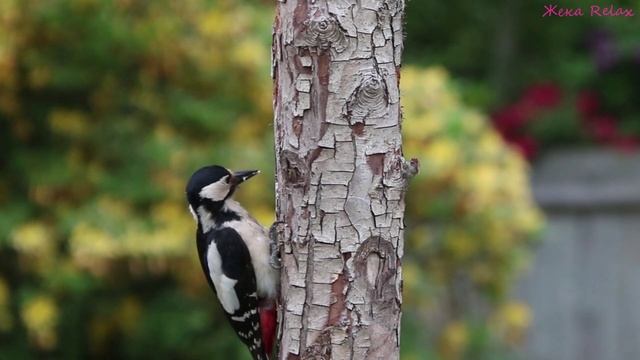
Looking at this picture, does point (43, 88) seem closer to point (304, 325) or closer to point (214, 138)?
point (214, 138)

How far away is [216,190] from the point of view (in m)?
3.69

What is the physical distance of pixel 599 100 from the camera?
805cm

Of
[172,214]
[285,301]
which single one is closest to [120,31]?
[172,214]

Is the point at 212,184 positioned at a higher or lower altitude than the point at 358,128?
lower

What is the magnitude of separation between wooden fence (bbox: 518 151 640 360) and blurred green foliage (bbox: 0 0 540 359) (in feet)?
6.00

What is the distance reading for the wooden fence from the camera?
7.40 meters

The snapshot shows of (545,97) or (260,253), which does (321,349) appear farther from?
(545,97)

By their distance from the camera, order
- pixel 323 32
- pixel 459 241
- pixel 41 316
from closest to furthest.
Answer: pixel 323 32
pixel 41 316
pixel 459 241

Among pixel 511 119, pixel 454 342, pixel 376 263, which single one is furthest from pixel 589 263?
pixel 376 263

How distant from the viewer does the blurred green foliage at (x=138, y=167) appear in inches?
194

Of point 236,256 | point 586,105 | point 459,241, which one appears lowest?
point 459,241

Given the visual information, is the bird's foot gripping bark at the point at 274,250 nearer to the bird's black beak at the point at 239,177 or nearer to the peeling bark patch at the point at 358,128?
the bird's black beak at the point at 239,177

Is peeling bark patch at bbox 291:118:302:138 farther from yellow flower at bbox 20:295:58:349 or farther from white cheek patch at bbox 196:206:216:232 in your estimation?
yellow flower at bbox 20:295:58:349

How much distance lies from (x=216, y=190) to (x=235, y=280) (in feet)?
0.98
